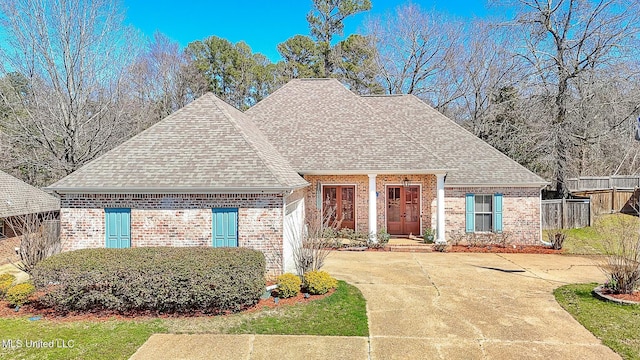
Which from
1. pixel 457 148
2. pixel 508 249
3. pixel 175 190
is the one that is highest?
pixel 457 148

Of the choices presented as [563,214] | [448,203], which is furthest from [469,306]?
[563,214]

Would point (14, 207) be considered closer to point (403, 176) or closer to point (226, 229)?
point (226, 229)

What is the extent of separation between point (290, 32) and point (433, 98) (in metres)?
13.5

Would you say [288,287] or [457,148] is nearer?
[288,287]

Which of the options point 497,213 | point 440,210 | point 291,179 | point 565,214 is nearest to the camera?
point 291,179

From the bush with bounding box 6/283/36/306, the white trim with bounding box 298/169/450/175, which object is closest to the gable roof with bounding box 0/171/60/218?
the bush with bounding box 6/283/36/306

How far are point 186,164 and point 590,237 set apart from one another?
56.7 ft

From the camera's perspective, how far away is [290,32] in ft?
102

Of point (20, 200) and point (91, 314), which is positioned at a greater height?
point (20, 200)

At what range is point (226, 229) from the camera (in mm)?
9805

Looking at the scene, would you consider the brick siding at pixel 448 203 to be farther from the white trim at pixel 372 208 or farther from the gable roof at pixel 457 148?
the white trim at pixel 372 208

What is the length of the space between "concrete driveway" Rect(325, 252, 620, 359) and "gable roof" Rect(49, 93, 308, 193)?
12.3 ft

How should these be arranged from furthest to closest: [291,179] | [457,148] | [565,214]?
[565,214] < [457,148] < [291,179]

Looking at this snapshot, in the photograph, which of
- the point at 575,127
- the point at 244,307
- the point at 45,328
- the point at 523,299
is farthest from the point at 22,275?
the point at 575,127
